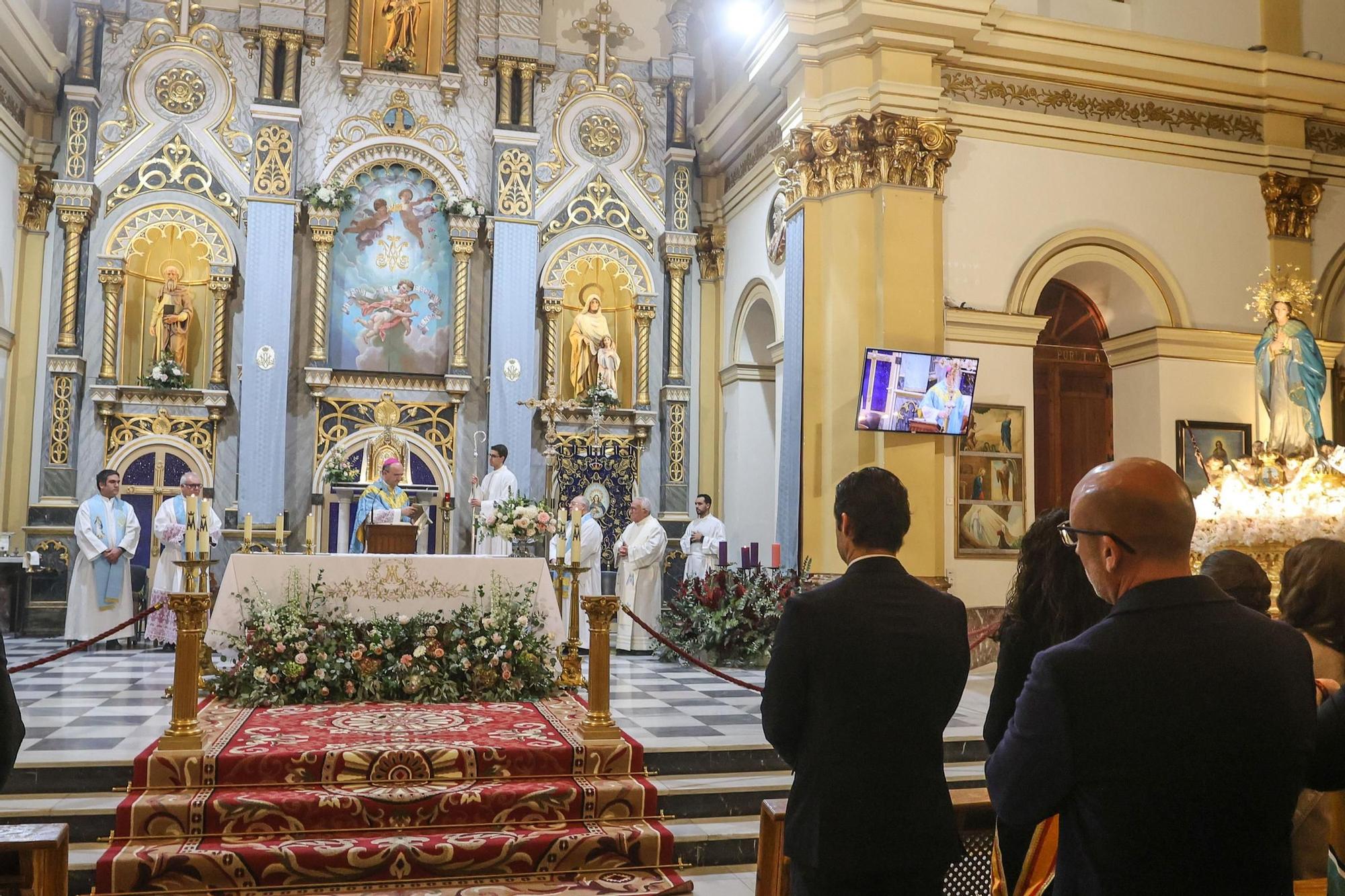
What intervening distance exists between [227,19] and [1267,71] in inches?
470

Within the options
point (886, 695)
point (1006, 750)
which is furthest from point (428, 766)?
point (1006, 750)

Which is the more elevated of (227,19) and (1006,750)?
(227,19)

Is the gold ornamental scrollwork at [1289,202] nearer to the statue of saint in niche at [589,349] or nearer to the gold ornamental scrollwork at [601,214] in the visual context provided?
the gold ornamental scrollwork at [601,214]

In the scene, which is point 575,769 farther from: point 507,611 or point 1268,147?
point 1268,147

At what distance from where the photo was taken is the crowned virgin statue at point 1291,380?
421 inches

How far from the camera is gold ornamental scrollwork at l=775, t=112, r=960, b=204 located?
10.4 metres

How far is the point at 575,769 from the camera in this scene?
5.99 meters

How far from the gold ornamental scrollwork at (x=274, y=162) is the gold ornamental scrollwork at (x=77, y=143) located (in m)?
1.93

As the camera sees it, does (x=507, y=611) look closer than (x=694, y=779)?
No

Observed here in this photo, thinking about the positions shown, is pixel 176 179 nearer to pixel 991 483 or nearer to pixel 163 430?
pixel 163 430

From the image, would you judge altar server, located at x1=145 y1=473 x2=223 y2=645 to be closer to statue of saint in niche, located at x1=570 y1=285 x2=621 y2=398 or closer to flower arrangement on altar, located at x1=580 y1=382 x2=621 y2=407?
flower arrangement on altar, located at x1=580 y1=382 x2=621 y2=407

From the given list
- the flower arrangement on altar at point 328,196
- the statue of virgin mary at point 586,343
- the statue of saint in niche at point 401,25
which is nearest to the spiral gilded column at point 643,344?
the statue of virgin mary at point 586,343

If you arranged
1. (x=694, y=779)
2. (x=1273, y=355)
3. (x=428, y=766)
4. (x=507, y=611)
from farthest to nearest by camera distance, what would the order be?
(x=1273, y=355)
(x=507, y=611)
(x=694, y=779)
(x=428, y=766)

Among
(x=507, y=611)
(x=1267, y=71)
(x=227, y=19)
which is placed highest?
(x=227, y=19)
